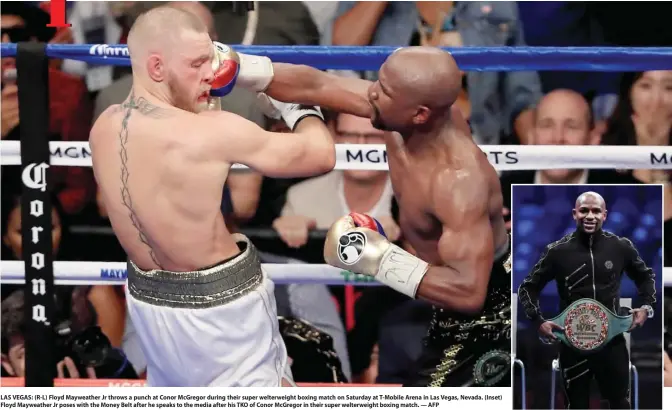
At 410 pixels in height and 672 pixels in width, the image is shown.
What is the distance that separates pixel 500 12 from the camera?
9.16 ft

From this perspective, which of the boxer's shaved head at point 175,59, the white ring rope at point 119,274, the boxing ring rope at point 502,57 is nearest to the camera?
the boxer's shaved head at point 175,59

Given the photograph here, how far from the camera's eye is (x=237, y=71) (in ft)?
8.57

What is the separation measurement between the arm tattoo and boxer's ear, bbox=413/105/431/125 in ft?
2.69

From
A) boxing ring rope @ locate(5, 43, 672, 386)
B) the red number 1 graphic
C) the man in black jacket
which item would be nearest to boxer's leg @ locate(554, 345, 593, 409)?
the man in black jacket

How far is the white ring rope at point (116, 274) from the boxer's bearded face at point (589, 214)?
77 cm

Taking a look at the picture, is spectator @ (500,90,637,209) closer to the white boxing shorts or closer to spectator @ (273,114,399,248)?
spectator @ (273,114,399,248)

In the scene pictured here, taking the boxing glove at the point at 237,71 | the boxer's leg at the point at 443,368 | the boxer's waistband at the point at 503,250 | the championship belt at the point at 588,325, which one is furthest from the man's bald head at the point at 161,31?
the championship belt at the point at 588,325

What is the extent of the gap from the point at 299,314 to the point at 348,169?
1.86 ft

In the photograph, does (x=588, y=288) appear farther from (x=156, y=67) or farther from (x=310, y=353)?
(x=156, y=67)

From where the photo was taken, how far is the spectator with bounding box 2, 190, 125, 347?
2871 millimetres

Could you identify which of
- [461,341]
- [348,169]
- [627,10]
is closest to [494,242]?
[461,341]

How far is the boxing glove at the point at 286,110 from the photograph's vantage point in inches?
103

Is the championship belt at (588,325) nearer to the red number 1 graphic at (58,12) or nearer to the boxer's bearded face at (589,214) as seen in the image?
the boxer's bearded face at (589,214)

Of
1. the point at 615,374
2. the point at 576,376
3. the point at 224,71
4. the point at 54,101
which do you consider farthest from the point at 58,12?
the point at 615,374
